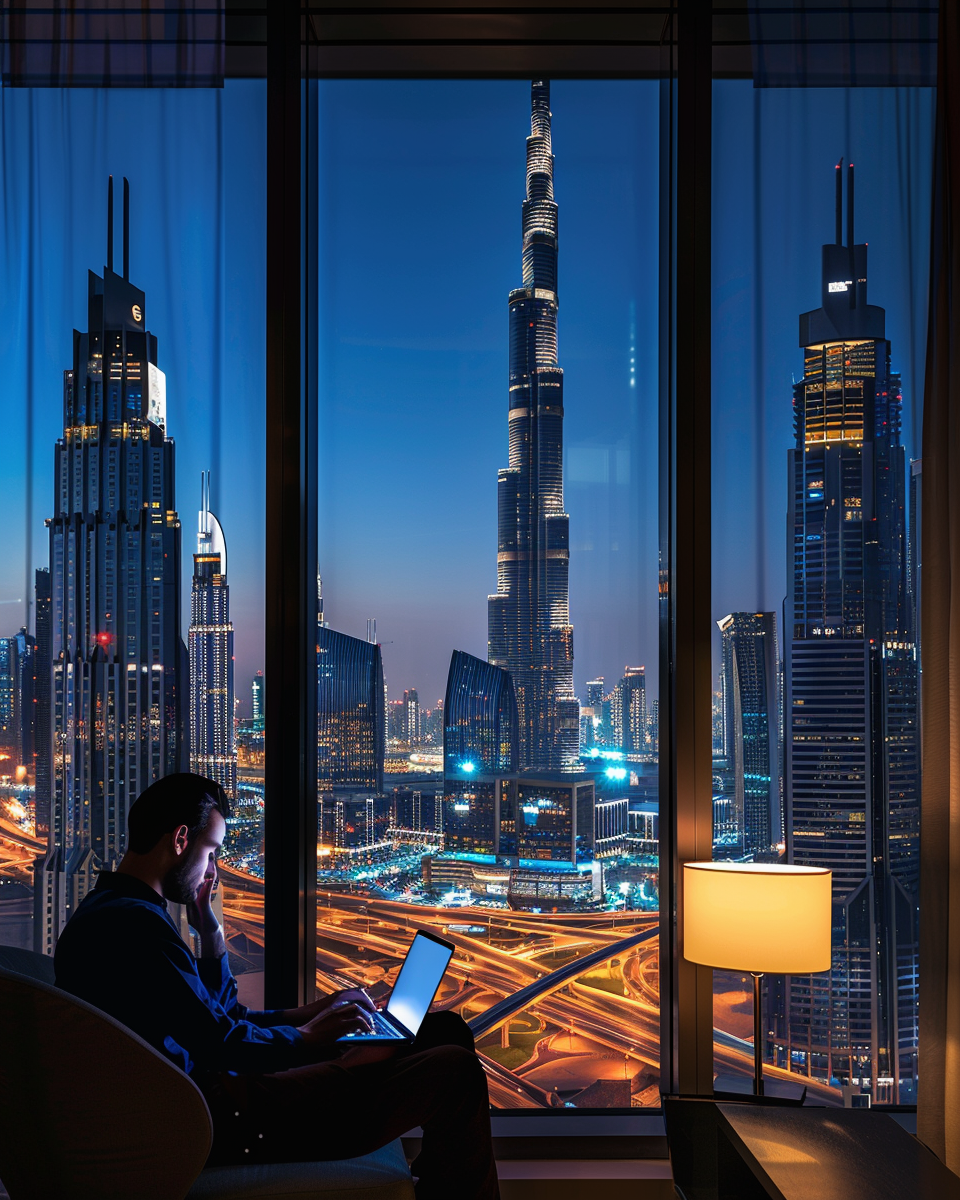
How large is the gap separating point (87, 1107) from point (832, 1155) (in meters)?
1.36

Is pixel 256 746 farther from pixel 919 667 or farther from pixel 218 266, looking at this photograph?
pixel 919 667

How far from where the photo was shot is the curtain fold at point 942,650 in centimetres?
225

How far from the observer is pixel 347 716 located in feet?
8.58

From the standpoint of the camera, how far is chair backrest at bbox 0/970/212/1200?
1500 millimetres

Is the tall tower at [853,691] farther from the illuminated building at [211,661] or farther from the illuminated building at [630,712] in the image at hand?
the illuminated building at [211,661]

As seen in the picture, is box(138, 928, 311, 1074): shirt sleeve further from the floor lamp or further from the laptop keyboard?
the floor lamp

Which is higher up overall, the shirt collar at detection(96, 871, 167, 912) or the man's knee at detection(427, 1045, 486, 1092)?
the shirt collar at detection(96, 871, 167, 912)

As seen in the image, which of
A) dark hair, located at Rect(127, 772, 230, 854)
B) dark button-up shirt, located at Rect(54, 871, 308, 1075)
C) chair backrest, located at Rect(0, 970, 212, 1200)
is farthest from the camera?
dark hair, located at Rect(127, 772, 230, 854)

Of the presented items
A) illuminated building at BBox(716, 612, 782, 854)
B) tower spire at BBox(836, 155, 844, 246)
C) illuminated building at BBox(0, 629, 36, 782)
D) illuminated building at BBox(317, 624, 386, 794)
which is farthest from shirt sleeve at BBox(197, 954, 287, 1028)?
tower spire at BBox(836, 155, 844, 246)

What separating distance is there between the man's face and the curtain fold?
1761 millimetres

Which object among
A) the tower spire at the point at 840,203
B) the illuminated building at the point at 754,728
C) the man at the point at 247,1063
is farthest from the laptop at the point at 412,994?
the tower spire at the point at 840,203

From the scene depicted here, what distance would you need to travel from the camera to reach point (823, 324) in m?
2.49

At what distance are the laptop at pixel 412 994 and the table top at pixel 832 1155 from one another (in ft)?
2.27

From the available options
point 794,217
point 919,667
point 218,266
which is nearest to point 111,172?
point 218,266
